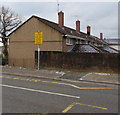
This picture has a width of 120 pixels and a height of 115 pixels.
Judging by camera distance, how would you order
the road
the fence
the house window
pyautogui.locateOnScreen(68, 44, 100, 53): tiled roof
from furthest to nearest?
1. the house window
2. pyautogui.locateOnScreen(68, 44, 100, 53): tiled roof
3. the fence
4. the road

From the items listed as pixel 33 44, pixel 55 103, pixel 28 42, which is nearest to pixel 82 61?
pixel 33 44

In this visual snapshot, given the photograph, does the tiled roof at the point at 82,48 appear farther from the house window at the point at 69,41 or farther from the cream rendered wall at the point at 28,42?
the cream rendered wall at the point at 28,42

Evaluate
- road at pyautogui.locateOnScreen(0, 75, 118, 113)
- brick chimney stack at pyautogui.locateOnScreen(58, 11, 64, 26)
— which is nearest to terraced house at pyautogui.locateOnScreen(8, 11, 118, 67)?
brick chimney stack at pyautogui.locateOnScreen(58, 11, 64, 26)

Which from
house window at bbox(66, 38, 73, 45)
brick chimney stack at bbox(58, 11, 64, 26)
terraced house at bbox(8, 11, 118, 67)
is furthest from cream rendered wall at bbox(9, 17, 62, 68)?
brick chimney stack at bbox(58, 11, 64, 26)

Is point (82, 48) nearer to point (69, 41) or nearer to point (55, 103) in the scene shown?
point (69, 41)

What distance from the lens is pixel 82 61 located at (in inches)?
543

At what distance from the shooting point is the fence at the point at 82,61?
12.7 m

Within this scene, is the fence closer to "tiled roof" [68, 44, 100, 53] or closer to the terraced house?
the terraced house

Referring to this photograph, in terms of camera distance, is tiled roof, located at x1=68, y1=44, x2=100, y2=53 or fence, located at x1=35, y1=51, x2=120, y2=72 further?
tiled roof, located at x1=68, y1=44, x2=100, y2=53

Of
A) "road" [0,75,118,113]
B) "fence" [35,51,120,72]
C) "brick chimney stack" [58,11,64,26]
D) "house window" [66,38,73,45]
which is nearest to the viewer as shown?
"road" [0,75,118,113]

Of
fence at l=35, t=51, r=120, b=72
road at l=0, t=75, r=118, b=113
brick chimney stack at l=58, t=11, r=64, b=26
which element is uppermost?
brick chimney stack at l=58, t=11, r=64, b=26

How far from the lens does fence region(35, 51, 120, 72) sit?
1271cm

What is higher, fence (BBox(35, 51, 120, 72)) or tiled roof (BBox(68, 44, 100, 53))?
tiled roof (BBox(68, 44, 100, 53))

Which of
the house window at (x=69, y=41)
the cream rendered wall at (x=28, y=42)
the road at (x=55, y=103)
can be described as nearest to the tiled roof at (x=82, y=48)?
the house window at (x=69, y=41)
